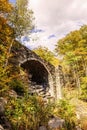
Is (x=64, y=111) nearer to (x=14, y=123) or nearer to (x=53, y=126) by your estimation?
(x=53, y=126)

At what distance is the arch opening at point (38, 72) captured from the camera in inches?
831

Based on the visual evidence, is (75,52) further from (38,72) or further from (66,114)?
(66,114)

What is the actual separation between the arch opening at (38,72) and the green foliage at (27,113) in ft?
32.1

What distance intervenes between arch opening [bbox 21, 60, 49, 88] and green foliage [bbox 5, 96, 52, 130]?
9792 millimetres

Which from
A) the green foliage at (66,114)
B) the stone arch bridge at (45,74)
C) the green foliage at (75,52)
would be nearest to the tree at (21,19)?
the stone arch bridge at (45,74)

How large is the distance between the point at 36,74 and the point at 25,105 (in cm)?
1291

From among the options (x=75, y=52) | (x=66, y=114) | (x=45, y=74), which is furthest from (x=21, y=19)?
(x=75, y=52)

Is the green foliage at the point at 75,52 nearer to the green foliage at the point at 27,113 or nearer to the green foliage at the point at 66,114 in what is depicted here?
the green foliage at the point at 66,114

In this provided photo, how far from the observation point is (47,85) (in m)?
22.0

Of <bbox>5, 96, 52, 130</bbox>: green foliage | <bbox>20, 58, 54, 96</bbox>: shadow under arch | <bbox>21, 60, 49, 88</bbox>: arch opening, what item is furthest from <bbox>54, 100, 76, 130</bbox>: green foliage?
<bbox>21, 60, 49, 88</bbox>: arch opening

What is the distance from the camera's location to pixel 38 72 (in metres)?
22.6

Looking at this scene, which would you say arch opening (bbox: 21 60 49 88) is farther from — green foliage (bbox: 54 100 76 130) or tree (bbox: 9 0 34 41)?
green foliage (bbox: 54 100 76 130)

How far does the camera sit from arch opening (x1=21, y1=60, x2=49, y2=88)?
69.2 feet

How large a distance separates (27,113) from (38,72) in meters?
12.8
